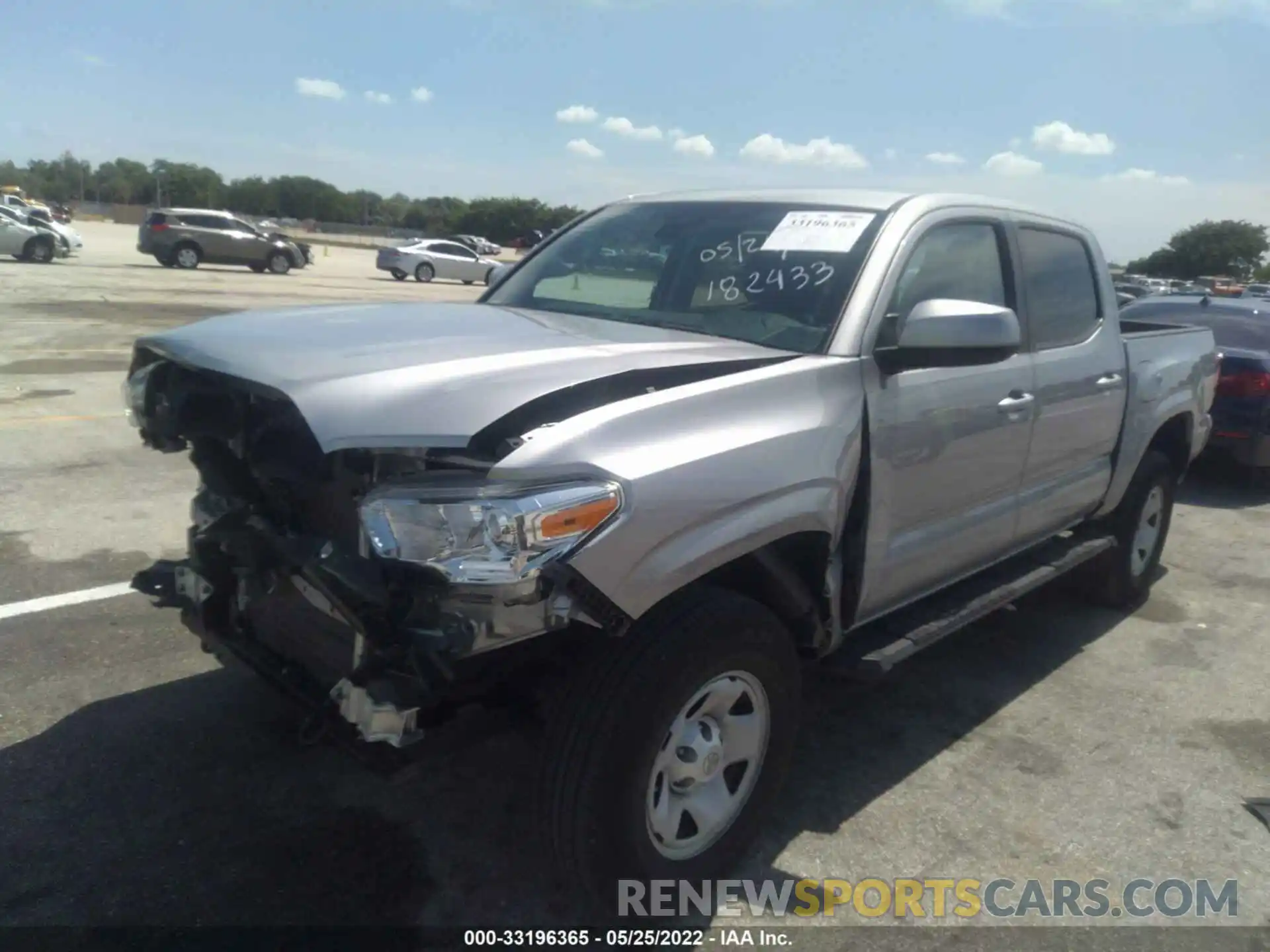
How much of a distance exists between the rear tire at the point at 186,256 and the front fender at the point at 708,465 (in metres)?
30.5

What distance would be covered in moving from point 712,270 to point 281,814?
2339 millimetres

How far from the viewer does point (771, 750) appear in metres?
3.11

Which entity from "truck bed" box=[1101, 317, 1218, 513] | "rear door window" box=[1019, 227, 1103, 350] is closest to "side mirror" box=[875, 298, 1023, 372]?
"rear door window" box=[1019, 227, 1103, 350]


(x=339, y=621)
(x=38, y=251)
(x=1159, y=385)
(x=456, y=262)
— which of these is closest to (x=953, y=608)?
(x=1159, y=385)

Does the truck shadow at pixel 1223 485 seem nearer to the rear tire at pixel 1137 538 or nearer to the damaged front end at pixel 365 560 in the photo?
the rear tire at pixel 1137 538

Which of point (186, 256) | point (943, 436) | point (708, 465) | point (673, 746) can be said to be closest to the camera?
point (708, 465)

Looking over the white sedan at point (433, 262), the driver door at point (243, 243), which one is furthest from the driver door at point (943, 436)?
the white sedan at point (433, 262)

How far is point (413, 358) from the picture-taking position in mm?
2779

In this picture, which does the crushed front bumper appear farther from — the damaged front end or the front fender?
the front fender

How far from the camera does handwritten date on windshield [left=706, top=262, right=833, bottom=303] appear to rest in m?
3.53

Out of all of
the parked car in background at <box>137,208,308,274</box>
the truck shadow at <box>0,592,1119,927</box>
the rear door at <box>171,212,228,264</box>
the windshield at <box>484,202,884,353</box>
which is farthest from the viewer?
the rear door at <box>171,212,228,264</box>

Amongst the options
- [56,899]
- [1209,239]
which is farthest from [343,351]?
[1209,239]

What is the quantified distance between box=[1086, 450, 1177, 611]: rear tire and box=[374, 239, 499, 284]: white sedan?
31274 millimetres

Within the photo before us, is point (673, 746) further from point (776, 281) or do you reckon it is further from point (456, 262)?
point (456, 262)
